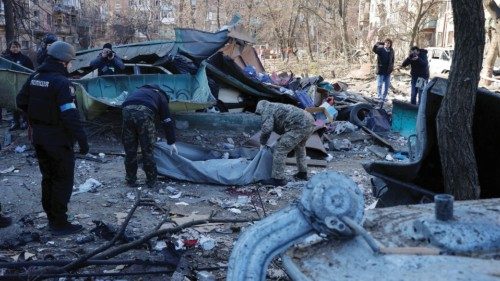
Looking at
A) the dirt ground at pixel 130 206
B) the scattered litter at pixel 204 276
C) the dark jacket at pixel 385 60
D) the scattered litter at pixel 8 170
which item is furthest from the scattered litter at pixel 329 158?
the dark jacket at pixel 385 60

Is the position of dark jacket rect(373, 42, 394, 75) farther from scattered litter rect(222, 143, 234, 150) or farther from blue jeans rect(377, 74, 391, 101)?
scattered litter rect(222, 143, 234, 150)

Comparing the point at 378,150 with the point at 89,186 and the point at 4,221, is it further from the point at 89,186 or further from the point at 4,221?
the point at 4,221

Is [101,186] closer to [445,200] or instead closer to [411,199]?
[411,199]

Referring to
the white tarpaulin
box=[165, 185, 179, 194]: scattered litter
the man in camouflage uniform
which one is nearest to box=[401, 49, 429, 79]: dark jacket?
the man in camouflage uniform

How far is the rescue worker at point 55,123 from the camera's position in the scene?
187 inches

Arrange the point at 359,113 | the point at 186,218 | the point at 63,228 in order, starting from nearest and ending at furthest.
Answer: the point at 63,228, the point at 186,218, the point at 359,113

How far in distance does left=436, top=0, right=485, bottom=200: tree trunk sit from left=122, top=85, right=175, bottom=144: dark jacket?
3.93 m

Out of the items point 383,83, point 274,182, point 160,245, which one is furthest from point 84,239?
point 383,83

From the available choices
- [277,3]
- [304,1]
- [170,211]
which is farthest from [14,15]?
[277,3]

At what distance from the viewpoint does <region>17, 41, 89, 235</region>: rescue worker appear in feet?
15.6

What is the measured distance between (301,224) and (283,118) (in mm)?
5140

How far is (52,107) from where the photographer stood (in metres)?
4.79

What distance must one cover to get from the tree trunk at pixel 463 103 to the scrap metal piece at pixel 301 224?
6.35 feet

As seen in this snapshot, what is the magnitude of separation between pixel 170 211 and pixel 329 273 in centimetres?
430
